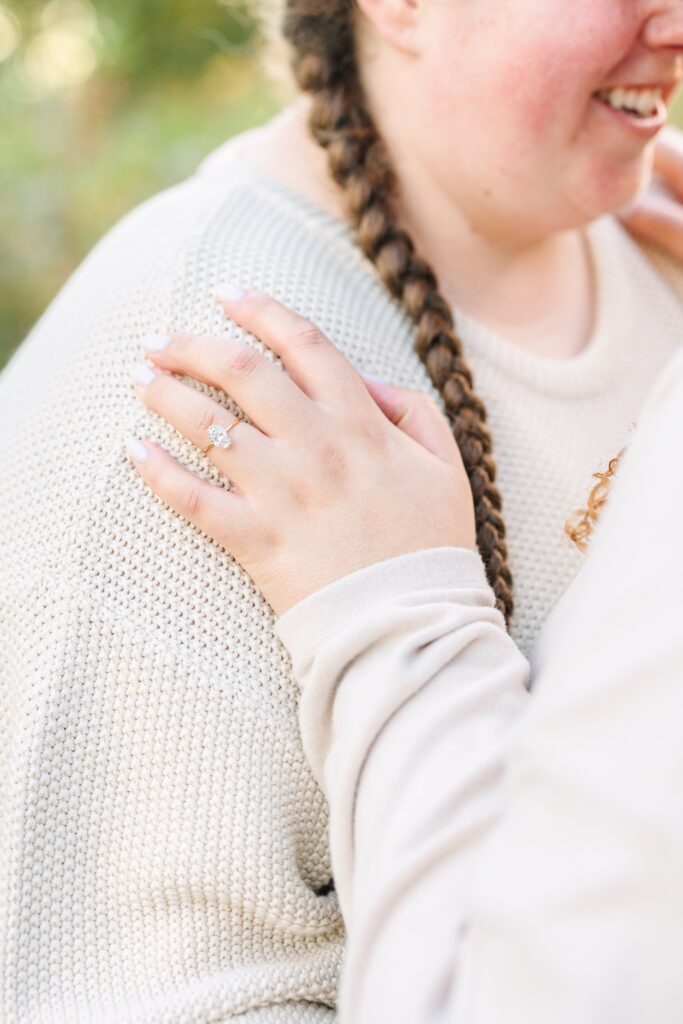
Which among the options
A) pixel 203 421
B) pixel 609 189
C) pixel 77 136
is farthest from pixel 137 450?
pixel 77 136

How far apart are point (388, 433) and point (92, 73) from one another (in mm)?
4614

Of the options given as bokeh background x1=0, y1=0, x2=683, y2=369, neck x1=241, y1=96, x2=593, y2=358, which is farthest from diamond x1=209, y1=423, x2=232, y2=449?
bokeh background x1=0, y1=0, x2=683, y2=369

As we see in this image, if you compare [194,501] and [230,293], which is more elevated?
[230,293]

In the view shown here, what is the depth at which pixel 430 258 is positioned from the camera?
1.43m

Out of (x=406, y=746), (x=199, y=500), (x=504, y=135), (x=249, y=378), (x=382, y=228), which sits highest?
(x=504, y=135)

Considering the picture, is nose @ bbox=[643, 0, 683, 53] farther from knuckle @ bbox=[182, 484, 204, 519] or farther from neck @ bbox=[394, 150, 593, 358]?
knuckle @ bbox=[182, 484, 204, 519]

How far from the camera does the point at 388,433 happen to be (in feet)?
3.55

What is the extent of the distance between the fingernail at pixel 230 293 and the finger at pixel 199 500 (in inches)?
6.9

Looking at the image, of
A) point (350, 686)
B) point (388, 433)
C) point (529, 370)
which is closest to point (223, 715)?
point (350, 686)

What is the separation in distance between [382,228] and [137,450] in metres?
0.42

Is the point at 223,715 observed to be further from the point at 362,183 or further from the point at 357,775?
the point at 362,183

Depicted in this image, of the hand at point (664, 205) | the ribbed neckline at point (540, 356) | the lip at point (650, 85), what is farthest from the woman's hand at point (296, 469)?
the hand at point (664, 205)

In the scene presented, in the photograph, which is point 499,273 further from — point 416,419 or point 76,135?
point 76,135

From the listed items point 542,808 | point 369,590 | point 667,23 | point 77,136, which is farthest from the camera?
point 77,136
